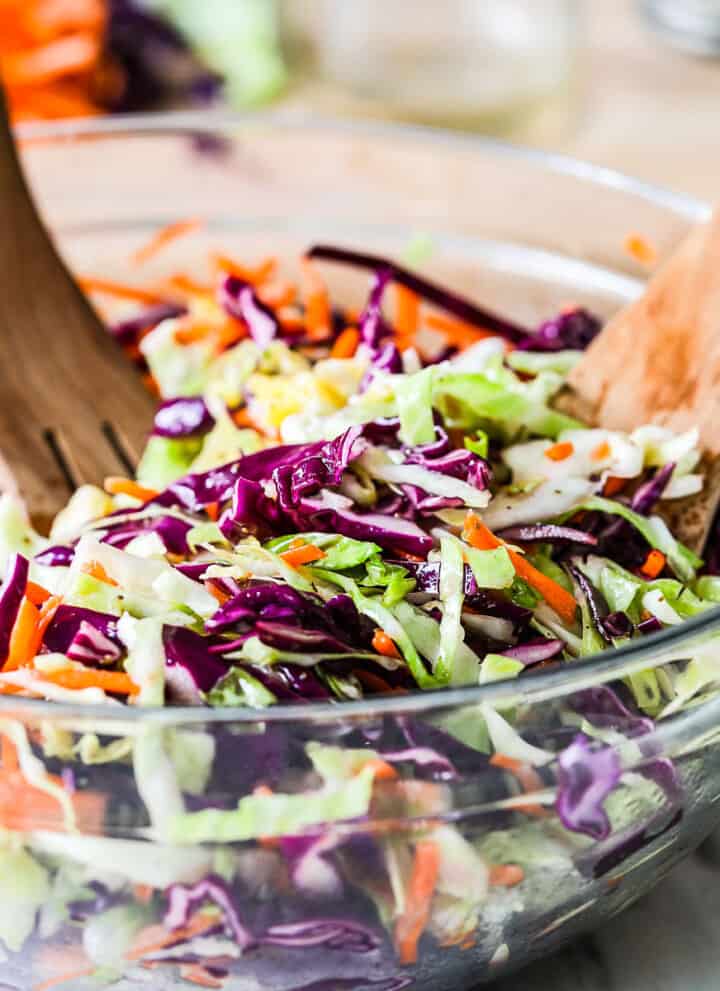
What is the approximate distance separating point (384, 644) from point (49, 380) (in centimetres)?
81

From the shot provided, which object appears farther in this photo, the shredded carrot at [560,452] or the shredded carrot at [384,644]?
the shredded carrot at [560,452]

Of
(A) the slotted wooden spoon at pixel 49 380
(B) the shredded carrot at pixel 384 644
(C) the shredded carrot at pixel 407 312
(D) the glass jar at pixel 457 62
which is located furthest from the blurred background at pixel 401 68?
(B) the shredded carrot at pixel 384 644

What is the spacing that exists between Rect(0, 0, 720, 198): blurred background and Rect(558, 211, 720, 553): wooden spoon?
138cm

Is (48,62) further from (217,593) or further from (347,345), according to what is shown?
(217,593)

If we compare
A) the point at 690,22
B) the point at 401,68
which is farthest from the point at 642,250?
the point at 690,22

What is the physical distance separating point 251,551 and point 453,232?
1.28 meters

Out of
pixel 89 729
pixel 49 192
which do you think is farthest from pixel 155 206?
pixel 89 729

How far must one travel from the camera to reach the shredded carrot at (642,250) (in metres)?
2.08

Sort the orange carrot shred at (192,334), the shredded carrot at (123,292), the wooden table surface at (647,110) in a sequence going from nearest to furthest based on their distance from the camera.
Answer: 1. the orange carrot shred at (192,334)
2. the shredded carrot at (123,292)
3. the wooden table surface at (647,110)

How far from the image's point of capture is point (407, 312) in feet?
6.44

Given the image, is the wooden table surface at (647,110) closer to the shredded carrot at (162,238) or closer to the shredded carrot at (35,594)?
the shredded carrot at (162,238)

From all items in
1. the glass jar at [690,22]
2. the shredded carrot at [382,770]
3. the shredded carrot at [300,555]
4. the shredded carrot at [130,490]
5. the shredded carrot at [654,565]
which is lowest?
the shredded carrot at [130,490]

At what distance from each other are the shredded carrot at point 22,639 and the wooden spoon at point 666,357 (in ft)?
2.36

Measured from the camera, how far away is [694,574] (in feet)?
4.61
